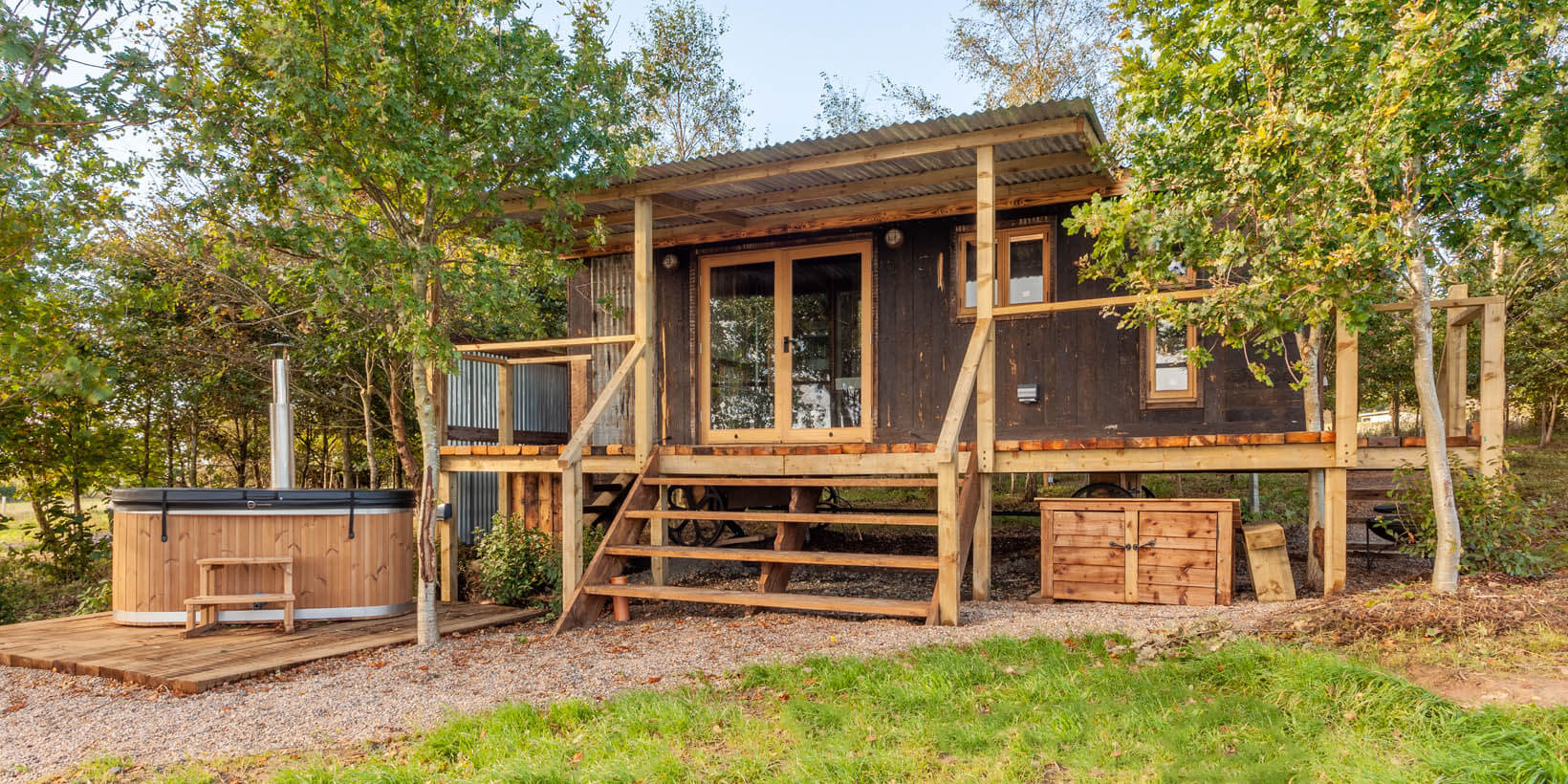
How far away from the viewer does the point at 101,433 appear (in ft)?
33.6

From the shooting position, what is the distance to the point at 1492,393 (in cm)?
550

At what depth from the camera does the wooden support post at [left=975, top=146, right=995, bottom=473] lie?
6.40 meters

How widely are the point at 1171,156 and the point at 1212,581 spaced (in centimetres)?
253

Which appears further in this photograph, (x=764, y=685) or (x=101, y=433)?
(x=101, y=433)

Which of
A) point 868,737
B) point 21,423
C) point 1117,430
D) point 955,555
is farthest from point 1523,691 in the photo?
point 21,423

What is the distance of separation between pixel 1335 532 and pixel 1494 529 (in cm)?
79

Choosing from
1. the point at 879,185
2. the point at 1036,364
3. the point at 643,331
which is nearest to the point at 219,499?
the point at 643,331

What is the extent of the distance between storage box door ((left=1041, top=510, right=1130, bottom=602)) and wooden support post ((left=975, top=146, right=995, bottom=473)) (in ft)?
2.03

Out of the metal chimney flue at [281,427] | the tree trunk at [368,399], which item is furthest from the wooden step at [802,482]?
the tree trunk at [368,399]

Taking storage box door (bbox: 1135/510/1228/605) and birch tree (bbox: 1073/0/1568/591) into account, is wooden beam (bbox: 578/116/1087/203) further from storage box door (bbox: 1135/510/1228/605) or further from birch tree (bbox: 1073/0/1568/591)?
storage box door (bbox: 1135/510/1228/605)

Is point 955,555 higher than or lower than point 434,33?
lower

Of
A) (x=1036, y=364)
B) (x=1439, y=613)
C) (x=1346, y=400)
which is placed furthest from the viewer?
(x=1036, y=364)

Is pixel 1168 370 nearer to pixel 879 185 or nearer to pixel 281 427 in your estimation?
pixel 879 185

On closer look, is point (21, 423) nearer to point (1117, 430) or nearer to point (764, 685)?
point (764, 685)
